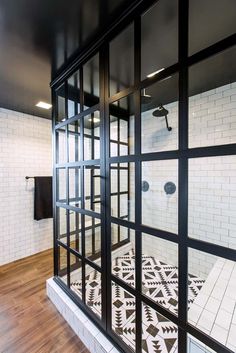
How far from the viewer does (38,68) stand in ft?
5.67

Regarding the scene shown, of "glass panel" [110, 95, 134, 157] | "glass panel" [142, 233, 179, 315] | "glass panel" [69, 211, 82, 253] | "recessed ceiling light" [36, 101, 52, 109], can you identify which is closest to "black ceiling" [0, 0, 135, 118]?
"glass panel" [110, 95, 134, 157]

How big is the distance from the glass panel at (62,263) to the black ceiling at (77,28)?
1.84 m

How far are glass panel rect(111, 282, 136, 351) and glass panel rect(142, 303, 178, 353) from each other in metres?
0.10

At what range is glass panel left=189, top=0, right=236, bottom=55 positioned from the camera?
1017 mm

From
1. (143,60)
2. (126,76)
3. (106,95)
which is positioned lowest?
(106,95)

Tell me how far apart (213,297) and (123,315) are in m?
0.75

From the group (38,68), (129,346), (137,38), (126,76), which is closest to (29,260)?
(129,346)

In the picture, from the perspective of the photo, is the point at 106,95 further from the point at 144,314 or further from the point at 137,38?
the point at 144,314

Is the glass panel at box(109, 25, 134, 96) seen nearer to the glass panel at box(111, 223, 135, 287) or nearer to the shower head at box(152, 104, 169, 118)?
the shower head at box(152, 104, 169, 118)

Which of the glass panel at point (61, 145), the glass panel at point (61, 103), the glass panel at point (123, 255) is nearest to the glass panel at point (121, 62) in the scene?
the glass panel at point (61, 103)

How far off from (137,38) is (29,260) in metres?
3.19

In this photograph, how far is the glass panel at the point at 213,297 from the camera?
1016mm

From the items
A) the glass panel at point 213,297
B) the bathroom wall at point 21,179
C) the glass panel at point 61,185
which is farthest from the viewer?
the bathroom wall at point 21,179

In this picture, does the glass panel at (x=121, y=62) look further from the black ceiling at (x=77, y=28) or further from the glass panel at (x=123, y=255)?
the glass panel at (x=123, y=255)
